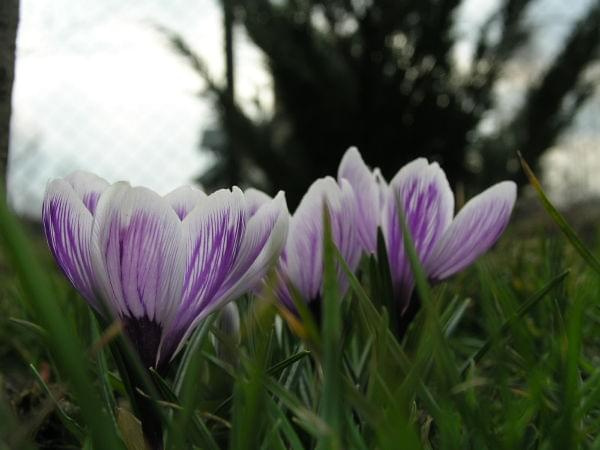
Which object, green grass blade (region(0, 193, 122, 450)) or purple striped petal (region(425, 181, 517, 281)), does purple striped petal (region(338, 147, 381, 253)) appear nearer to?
purple striped petal (region(425, 181, 517, 281))

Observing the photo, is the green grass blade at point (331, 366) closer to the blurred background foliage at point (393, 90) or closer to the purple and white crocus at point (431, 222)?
the purple and white crocus at point (431, 222)

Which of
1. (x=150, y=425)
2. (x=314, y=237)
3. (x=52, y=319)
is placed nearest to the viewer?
(x=52, y=319)

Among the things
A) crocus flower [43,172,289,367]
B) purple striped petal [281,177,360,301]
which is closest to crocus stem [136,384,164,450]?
crocus flower [43,172,289,367]

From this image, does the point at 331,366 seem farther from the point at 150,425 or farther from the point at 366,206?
the point at 366,206

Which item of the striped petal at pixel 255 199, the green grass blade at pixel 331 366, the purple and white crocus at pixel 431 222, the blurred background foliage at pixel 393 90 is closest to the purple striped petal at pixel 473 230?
the purple and white crocus at pixel 431 222

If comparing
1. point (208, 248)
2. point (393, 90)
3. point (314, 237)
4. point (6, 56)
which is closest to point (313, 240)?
point (314, 237)

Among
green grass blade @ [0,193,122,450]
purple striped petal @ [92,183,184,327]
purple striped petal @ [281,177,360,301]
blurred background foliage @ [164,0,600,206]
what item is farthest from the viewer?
blurred background foliage @ [164,0,600,206]
